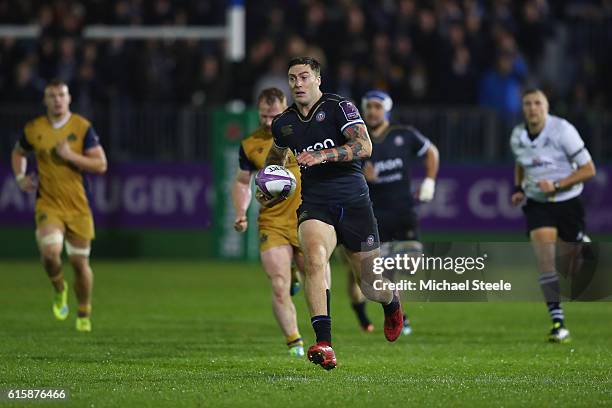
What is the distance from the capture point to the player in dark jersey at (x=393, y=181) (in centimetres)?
1523

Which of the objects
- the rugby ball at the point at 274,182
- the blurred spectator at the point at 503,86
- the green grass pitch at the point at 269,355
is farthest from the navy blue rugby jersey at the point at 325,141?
the blurred spectator at the point at 503,86

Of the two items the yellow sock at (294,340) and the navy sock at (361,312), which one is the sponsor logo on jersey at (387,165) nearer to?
the navy sock at (361,312)

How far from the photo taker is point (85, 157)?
14477 millimetres

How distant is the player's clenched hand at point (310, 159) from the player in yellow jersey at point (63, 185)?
478 cm

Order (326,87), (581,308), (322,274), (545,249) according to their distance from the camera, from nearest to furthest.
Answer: (322,274)
(545,249)
(581,308)
(326,87)

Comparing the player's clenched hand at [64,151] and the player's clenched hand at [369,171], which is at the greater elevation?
the player's clenched hand at [64,151]

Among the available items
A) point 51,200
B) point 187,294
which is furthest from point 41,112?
point 51,200

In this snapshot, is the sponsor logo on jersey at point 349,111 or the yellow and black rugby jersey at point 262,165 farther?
the yellow and black rugby jersey at point 262,165

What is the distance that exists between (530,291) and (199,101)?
33.4 feet

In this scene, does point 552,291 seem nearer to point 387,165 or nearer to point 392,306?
point 387,165

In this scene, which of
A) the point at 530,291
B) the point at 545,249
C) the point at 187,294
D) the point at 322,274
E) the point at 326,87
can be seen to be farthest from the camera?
the point at 326,87

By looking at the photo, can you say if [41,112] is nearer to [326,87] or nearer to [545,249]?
[326,87]

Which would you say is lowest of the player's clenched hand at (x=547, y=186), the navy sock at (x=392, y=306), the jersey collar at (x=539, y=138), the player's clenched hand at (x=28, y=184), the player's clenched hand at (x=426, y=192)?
the navy sock at (x=392, y=306)

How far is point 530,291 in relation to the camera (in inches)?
632
